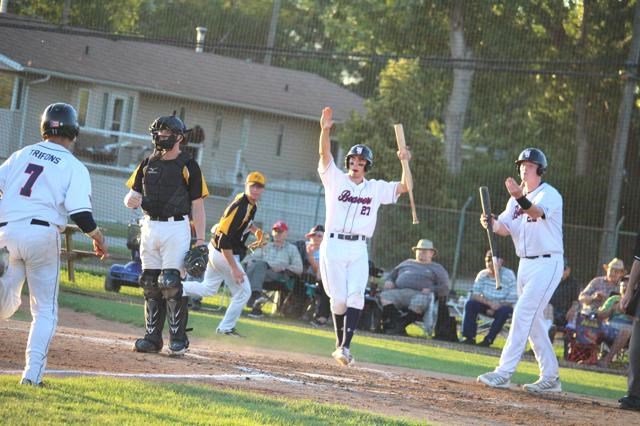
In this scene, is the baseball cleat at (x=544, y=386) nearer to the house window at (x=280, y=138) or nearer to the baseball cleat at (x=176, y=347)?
the baseball cleat at (x=176, y=347)

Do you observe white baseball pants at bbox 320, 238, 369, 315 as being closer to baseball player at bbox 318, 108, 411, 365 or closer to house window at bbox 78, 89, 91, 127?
baseball player at bbox 318, 108, 411, 365

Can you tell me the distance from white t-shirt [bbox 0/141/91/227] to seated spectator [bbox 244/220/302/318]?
9069 millimetres

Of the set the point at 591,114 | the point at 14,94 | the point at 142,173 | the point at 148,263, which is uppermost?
the point at 591,114

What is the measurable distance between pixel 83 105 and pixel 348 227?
75.1ft

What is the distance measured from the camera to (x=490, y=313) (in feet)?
51.2

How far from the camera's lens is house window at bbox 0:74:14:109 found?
2818 cm

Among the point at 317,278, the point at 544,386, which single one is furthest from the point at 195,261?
the point at 317,278

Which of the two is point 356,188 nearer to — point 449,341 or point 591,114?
point 449,341

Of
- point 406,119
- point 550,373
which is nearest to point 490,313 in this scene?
point 550,373

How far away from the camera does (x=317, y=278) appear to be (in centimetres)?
1622

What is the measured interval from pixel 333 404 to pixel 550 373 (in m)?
3.14

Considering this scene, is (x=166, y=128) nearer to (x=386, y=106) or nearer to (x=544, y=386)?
(x=544, y=386)

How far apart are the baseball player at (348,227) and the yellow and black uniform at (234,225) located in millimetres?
1825

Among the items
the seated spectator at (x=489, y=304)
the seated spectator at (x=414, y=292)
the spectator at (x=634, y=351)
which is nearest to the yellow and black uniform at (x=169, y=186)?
the spectator at (x=634, y=351)
